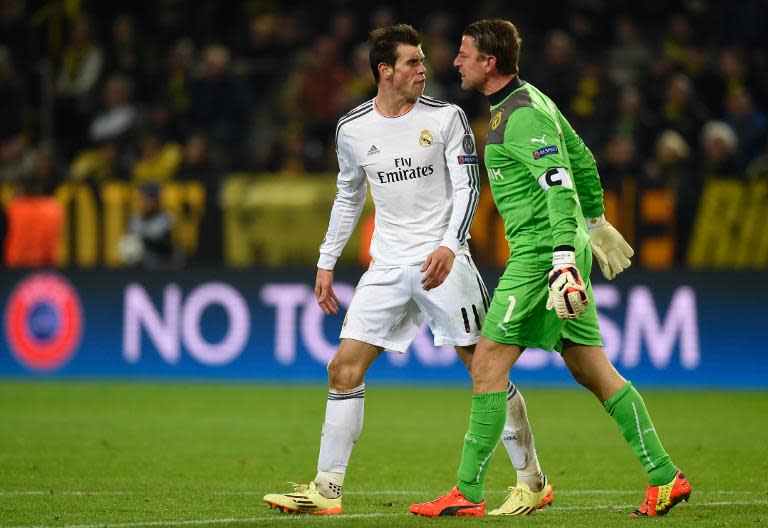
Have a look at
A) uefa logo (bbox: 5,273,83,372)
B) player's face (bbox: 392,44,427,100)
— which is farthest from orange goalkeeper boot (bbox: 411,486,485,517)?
uefa logo (bbox: 5,273,83,372)

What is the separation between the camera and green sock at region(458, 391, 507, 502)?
6.70 meters

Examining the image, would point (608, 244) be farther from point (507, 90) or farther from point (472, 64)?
point (472, 64)

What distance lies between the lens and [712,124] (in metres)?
15.9

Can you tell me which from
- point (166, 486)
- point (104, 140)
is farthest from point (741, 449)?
point (104, 140)

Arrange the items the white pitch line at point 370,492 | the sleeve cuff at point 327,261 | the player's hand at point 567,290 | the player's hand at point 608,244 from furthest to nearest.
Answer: the white pitch line at point 370,492, the sleeve cuff at point 327,261, the player's hand at point 608,244, the player's hand at point 567,290

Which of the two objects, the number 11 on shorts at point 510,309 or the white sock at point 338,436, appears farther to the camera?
the white sock at point 338,436

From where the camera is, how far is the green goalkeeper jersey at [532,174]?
21.2 feet

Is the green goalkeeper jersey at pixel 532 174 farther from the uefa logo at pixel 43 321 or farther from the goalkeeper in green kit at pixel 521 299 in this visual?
the uefa logo at pixel 43 321

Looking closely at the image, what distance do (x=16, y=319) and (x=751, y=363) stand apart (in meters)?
7.64

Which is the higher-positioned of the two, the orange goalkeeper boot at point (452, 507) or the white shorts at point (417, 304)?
the white shorts at point (417, 304)

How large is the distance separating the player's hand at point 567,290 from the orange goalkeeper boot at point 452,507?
40.5 inches

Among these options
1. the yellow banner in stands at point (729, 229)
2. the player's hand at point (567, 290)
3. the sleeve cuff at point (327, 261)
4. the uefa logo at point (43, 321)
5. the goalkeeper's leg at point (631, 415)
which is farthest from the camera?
the uefa logo at point (43, 321)

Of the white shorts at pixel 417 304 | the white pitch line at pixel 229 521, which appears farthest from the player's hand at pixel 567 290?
the white pitch line at pixel 229 521

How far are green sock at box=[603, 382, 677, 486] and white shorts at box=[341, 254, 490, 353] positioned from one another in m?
0.75
